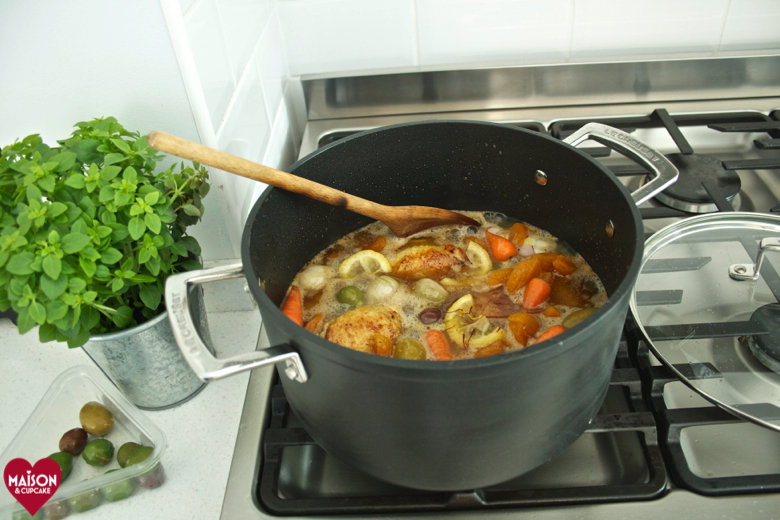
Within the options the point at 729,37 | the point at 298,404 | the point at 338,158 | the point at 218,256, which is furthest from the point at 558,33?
the point at 298,404

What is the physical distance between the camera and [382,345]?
71 centimetres

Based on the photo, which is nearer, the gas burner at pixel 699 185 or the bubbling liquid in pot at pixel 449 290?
the bubbling liquid in pot at pixel 449 290

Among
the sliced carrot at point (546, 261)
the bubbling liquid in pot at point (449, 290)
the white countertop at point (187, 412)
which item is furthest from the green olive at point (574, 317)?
the white countertop at point (187, 412)

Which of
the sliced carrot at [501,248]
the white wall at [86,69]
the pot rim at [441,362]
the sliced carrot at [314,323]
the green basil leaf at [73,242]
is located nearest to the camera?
the pot rim at [441,362]

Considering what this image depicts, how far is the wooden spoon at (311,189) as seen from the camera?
602mm

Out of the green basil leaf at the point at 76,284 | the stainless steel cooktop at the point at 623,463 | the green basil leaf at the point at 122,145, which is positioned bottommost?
the stainless steel cooktop at the point at 623,463

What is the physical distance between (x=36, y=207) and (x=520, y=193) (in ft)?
2.13

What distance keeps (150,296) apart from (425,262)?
1.32 feet

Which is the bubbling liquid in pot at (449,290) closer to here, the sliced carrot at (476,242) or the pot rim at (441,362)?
the sliced carrot at (476,242)

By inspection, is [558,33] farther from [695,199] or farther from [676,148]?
[695,199]

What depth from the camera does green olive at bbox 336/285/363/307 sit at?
839 mm

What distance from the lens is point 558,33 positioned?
1161 mm

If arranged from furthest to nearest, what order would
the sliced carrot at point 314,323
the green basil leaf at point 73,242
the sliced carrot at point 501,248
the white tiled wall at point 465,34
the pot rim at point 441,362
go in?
the white tiled wall at point 465,34
the sliced carrot at point 501,248
the sliced carrot at point 314,323
the green basil leaf at point 73,242
the pot rim at point 441,362

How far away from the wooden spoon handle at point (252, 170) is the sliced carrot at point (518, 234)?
0.73 ft
